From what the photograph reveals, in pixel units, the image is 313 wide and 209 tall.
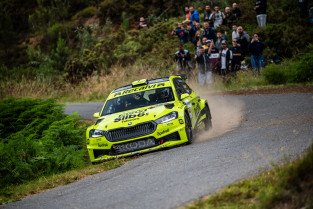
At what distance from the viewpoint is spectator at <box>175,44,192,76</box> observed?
23.4m

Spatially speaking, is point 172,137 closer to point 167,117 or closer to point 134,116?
point 167,117

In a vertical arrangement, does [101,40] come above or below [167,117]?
above

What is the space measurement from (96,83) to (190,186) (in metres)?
23.2

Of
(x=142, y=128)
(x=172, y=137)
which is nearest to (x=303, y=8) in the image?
(x=172, y=137)

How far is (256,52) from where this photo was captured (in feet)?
71.3

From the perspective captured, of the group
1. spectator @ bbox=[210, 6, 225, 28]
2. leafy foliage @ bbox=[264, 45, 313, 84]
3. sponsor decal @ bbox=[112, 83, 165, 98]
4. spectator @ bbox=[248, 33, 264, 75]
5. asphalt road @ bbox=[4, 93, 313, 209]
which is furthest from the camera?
spectator @ bbox=[210, 6, 225, 28]

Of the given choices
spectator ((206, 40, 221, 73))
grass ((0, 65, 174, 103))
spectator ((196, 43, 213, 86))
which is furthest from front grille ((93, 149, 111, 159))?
grass ((0, 65, 174, 103))

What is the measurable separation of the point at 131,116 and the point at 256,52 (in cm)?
1185

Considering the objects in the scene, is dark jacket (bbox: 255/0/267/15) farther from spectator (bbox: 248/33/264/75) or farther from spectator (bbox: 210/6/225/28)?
spectator (bbox: 248/33/264/75)

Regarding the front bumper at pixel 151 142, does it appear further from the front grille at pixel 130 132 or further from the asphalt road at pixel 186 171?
the asphalt road at pixel 186 171

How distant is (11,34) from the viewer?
165 ft

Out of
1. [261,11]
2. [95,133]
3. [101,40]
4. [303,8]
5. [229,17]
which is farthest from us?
[101,40]

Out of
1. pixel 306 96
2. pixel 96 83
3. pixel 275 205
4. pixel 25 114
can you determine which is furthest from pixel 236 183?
pixel 96 83

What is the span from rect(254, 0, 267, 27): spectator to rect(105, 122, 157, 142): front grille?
54.8ft
